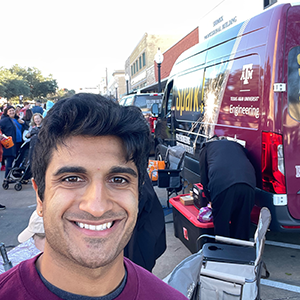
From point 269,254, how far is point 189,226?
118 centimetres

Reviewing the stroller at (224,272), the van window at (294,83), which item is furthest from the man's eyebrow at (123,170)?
the van window at (294,83)

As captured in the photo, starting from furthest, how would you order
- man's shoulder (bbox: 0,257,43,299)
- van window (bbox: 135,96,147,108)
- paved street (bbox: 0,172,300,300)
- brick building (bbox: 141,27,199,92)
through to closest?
1. brick building (bbox: 141,27,199,92)
2. van window (bbox: 135,96,147,108)
3. paved street (bbox: 0,172,300,300)
4. man's shoulder (bbox: 0,257,43,299)

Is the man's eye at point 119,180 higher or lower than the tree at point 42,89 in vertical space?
lower

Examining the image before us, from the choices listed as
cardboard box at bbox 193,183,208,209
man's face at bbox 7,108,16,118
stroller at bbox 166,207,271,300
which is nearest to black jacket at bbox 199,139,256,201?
cardboard box at bbox 193,183,208,209

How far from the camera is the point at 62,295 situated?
36.5 inches

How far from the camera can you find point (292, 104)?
3.50 metres

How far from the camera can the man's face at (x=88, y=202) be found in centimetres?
98

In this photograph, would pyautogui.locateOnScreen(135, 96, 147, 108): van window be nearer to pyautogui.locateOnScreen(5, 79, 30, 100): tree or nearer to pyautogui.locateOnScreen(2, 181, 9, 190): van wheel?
pyautogui.locateOnScreen(2, 181, 9, 190): van wheel

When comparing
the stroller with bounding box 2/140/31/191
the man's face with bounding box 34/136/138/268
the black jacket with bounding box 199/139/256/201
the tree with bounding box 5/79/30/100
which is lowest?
the stroller with bounding box 2/140/31/191

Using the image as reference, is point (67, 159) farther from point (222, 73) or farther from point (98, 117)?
point (222, 73)

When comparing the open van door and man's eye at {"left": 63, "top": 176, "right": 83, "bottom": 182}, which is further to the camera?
the open van door

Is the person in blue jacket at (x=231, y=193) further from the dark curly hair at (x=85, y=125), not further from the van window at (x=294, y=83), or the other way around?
the dark curly hair at (x=85, y=125)

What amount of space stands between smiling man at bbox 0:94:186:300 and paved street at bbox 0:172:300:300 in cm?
267

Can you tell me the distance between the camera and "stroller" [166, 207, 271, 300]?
2217 millimetres
